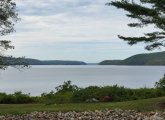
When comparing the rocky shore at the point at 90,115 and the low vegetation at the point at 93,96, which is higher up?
the low vegetation at the point at 93,96

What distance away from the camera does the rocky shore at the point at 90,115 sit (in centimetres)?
1858

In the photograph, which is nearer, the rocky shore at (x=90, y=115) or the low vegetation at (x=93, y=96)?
the rocky shore at (x=90, y=115)

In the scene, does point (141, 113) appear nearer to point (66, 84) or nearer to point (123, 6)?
point (123, 6)

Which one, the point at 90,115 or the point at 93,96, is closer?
the point at 90,115

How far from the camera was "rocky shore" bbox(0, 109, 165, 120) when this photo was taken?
1858 cm

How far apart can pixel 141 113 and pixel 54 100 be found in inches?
310

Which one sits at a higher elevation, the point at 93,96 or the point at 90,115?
the point at 93,96

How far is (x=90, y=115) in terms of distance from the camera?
755 inches

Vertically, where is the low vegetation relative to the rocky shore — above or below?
above

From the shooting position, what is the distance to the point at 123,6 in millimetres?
24125

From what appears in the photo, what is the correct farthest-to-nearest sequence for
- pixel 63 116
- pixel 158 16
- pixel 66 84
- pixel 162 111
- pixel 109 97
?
pixel 66 84
pixel 109 97
pixel 158 16
pixel 162 111
pixel 63 116

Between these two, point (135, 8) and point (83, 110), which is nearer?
point (83, 110)

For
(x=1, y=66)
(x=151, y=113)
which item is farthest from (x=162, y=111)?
(x=1, y=66)

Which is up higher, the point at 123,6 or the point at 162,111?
the point at 123,6
